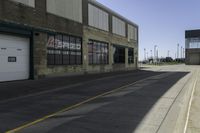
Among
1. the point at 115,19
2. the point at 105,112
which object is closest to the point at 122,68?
the point at 115,19

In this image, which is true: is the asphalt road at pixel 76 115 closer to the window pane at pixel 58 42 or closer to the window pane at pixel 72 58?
the window pane at pixel 58 42

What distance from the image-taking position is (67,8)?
29016 millimetres

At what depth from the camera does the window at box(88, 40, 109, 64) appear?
35906 mm

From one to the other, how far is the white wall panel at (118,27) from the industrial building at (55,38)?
18 cm

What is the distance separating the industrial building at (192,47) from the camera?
10574 centimetres

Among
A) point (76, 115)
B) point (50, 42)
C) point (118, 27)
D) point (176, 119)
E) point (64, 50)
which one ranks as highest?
point (118, 27)

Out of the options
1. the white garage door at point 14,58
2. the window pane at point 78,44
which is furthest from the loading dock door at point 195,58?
the white garage door at point 14,58

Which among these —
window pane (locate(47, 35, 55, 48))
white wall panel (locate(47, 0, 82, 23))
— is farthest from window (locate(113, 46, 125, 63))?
window pane (locate(47, 35, 55, 48))

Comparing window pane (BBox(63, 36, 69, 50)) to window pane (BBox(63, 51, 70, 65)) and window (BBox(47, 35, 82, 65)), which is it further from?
window pane (BBox(63, 51, 70, 65))

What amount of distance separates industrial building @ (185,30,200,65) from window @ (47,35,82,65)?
270 ft

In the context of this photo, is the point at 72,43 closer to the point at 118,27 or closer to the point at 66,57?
the point at 66,57

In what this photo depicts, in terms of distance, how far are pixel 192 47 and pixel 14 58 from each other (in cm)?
9605

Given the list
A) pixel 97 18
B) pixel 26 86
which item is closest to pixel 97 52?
pixel 97 18

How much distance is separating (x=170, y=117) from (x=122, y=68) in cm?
3988
